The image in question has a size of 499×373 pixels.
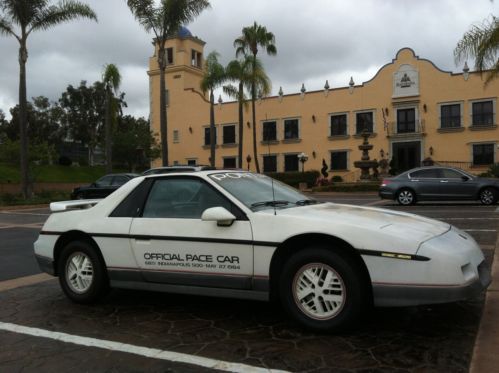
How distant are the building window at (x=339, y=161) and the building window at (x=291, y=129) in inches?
154

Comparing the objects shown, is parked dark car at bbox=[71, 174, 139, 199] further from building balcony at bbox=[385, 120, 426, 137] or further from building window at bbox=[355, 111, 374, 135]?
building balcony at bbox=[385, 120, 426, 137]

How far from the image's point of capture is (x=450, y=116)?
4009 centimetres

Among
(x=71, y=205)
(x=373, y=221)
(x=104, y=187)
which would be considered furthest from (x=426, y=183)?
(x=71, y=205)

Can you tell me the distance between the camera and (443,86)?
4041cm

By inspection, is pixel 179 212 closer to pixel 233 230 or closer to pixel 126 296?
pixel 233 230

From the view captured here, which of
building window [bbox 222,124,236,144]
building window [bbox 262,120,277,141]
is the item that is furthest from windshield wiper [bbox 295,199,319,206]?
building window [bbox 222,124,236,144]

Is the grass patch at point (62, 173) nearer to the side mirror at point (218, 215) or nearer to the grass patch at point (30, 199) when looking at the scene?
the grass patch at point (30, 199)

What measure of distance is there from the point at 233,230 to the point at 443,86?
131ft

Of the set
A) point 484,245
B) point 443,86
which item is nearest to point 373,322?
point 484,245

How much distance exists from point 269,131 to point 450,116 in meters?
15.7

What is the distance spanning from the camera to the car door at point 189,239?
450 centimetres

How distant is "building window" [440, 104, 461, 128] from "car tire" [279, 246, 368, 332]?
128ft

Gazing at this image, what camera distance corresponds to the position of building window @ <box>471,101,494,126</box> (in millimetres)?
38688

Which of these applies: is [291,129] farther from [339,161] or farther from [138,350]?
[138,350]
